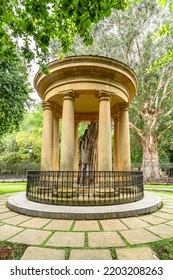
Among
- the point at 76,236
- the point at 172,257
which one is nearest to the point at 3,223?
the point at 76,236

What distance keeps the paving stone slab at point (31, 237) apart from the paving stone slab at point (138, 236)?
156 cm

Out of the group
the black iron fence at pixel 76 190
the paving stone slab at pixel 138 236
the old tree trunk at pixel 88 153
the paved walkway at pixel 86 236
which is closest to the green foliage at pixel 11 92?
the old tree trunk at pixel 88 153

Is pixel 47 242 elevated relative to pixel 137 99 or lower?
lower

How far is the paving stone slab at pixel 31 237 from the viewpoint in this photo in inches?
131

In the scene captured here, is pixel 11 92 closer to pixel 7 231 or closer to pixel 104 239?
pixel 7 231

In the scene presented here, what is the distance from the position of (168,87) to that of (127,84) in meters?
14.8

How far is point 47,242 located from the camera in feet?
10.8

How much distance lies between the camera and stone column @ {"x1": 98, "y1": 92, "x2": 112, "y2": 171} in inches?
264

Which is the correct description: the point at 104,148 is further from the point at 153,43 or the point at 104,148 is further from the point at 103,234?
the point at 153,43

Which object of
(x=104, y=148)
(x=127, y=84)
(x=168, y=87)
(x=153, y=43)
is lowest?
(x=104, y=148)

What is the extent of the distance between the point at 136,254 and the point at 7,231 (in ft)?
8.53

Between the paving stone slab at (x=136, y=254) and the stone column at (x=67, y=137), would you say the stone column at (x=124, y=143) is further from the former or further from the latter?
the paving stone slab at (x=136, y=254)

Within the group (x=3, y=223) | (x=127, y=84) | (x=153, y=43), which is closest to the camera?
(x=3, y=223)

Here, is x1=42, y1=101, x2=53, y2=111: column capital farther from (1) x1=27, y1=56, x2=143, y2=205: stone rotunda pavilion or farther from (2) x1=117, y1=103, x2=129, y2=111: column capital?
(2) x1=117, y1=103, x2=129, y2=111: column capital
